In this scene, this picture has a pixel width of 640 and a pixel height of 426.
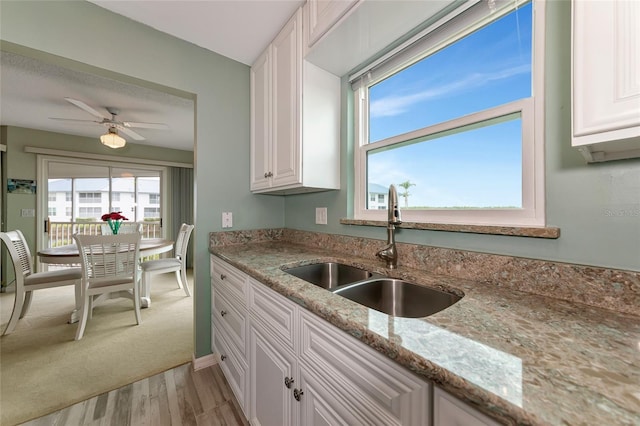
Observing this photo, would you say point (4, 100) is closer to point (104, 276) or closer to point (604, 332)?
point (104, 276)

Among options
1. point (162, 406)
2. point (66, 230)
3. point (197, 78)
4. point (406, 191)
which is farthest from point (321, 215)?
point (66, 230)

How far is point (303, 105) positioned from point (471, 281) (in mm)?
1276

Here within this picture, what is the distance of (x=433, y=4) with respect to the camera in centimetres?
106

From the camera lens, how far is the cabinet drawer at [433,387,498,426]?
16.2 inches

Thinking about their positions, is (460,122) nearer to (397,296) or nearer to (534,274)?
(534,274)

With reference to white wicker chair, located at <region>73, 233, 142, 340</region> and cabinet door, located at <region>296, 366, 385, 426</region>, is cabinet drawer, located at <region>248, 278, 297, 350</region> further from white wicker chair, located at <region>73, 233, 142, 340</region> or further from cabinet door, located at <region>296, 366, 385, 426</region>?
white wicker chair, located at <region>73, 233, 142, 340</region>

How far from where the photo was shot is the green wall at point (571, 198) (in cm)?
68

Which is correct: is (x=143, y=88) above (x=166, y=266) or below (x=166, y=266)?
above

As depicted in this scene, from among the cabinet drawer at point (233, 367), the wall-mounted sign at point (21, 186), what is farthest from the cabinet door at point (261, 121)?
the wall-mounted sign at point (21, 186)

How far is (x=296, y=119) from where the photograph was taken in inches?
58.3

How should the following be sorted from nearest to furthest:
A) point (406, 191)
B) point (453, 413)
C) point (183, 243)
→ 1. point (453, 413)
2. point (406, 191)
3. point (183, 243)

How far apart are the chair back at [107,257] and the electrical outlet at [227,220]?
4.02 feet

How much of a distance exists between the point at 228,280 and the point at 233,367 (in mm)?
510

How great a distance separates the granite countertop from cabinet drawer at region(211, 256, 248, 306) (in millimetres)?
553
